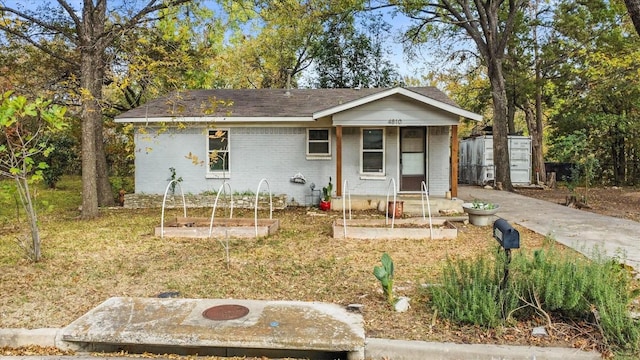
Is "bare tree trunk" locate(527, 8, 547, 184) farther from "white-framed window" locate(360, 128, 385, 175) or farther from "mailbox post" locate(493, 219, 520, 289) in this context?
"mailbox post" locate(493, 219, 520, 289)

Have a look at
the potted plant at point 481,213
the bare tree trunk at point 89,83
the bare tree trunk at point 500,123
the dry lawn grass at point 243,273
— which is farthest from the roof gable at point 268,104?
the dry lawn grass at point 243,273

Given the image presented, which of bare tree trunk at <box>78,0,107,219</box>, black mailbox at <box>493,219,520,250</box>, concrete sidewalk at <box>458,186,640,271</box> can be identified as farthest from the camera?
bare tree trunk at <box>78,0,107,219</box>

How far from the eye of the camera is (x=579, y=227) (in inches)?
356

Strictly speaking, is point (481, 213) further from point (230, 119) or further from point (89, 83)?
point (89, 83)

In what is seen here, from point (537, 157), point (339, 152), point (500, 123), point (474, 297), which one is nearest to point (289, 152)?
point (339, 152)

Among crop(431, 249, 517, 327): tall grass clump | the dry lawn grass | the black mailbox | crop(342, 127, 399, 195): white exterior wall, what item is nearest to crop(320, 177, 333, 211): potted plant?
crop(342, 127, 399, 195): white exterior wall

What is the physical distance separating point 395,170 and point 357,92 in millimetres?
4208

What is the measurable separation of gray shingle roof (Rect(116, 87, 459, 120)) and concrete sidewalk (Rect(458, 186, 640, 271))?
141 inches

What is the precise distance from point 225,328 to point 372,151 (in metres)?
9.82

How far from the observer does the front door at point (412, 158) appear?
43.0 feet

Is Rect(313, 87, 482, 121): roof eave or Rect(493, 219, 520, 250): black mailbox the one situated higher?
Rect(313, 87, 482, 121): roof eave

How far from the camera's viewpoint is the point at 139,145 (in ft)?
44.7

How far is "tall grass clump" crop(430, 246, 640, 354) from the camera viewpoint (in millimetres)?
3631

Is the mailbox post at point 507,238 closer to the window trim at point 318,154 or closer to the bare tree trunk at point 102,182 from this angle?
the window trim at point 318,154
